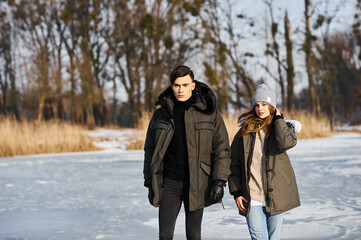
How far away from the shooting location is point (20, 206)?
517 centimetres

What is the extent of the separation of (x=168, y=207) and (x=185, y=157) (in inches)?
12.0

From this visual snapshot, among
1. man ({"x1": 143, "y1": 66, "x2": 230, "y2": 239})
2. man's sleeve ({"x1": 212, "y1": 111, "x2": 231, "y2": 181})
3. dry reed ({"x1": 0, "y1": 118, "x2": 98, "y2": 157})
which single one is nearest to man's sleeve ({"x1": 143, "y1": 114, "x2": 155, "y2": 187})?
man ({"x1": 143, "y1": 66, "x2": 230, "y2": 239})

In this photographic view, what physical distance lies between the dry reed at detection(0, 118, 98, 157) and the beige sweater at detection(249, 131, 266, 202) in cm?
1093

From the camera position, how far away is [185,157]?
2518 millimetres

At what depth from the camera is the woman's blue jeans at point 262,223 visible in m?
2.48

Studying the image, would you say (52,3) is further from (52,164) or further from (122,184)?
(122,184)

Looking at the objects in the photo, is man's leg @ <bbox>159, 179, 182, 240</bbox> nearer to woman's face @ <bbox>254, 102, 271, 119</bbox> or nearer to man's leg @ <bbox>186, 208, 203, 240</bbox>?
man's leg @ <bbox>186, 208, 203, 240</bbox>

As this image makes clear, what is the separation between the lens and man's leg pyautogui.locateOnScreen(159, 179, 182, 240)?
8.23 ft

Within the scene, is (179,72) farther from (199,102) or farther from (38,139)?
(38,139)

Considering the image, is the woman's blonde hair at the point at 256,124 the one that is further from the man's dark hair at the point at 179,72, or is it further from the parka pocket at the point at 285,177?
the man's dark hair at the point at 179,72

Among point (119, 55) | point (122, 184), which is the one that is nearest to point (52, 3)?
point (119, 55)

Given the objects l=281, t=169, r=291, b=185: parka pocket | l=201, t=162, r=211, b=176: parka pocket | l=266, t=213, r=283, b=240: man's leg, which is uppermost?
l=201, t=162, r=211, b=176: parka pocket

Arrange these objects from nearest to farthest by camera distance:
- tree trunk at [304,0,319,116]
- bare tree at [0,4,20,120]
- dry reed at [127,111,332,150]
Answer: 1. dry reed at [127,111,332,150]
2. tree trunk at [304,0,319,116]
3. bare tree at [0,4,20,120]

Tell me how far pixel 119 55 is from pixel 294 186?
24.4 m
